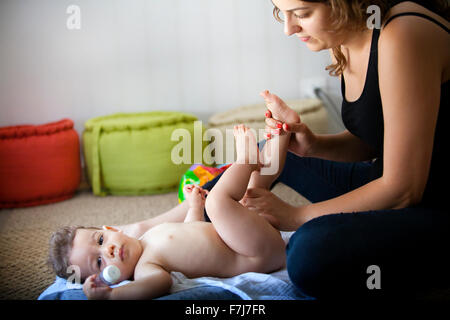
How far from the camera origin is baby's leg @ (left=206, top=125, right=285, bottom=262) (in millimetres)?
907

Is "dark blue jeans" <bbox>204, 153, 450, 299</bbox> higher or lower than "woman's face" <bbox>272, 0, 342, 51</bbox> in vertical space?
lower

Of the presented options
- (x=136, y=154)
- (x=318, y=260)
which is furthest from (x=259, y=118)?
(x=318, y=260)

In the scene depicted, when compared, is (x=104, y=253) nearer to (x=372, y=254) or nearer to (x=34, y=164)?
(x=372, y=254)

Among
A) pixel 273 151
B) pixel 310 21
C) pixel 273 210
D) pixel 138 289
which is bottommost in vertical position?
pixel 138 289

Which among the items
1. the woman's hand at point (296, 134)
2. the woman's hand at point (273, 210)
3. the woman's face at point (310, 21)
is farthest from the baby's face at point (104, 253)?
the woman's face at point (310, 21)

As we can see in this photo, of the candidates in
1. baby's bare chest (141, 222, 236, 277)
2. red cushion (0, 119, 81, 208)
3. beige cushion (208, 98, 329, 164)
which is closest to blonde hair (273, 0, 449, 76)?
baby's bare chest (141, 222, 236, 277)

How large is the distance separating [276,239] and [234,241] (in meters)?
0.09

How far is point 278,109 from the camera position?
3.43 feet

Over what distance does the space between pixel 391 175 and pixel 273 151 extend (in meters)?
0.28

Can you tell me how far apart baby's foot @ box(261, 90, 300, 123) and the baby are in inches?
3.7

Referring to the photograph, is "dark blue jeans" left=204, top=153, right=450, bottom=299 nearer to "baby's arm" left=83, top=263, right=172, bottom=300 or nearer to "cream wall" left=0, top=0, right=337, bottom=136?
"baby's arm" left=83, top=263, right=172, bottom=300

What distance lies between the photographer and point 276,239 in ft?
3.14
